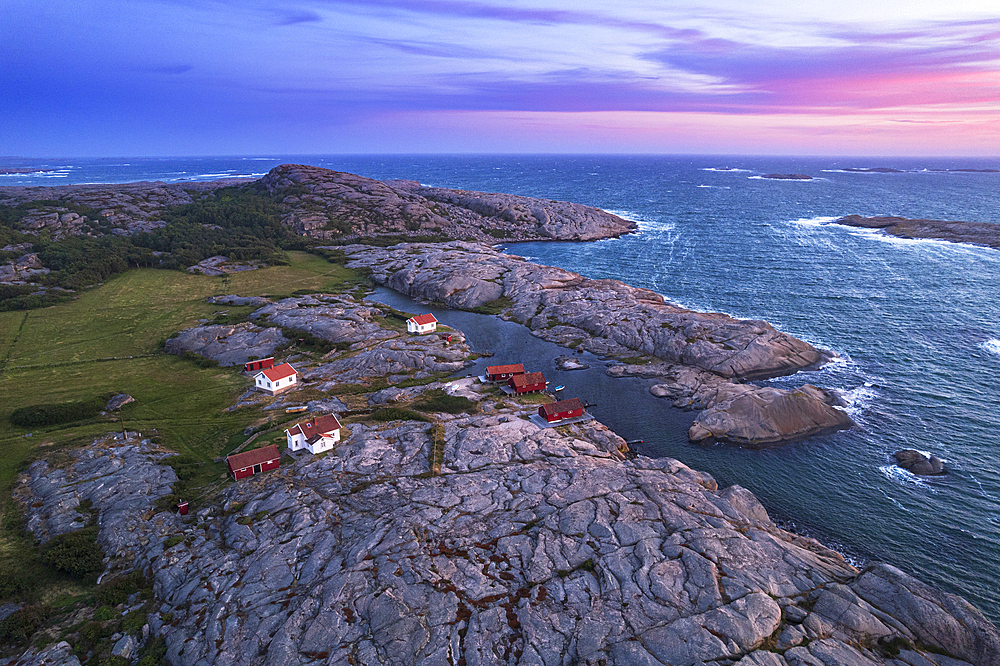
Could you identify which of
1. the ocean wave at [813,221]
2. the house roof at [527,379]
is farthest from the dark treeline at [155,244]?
the ocean wave at [813,221]

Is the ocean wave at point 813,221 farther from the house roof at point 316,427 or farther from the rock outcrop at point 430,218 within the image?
the house roof at point 316,427

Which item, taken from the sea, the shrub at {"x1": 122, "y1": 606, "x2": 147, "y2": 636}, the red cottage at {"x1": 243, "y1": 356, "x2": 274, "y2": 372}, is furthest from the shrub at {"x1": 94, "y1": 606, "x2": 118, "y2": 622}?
the sea

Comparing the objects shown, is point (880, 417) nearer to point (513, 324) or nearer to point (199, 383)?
point (513, 324)

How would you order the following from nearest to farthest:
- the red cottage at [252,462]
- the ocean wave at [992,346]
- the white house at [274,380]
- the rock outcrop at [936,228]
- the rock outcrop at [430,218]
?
the red cottage at [252,462], the white house at [274,380], the ocean wave at [992,346], the rock outcrop at [936,228], the rock outcrop at [430,218]

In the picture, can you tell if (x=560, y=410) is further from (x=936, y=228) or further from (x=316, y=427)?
(x=936, y=228)

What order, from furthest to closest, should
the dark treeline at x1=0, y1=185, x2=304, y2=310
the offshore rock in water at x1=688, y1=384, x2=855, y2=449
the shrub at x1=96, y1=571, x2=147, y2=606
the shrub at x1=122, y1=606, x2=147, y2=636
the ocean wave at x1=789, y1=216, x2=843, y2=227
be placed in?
the ocean wave at x1=789, y1=216, x2=843, y2=227, the dark treeline at x1=0, y1=185, x2=304, y2=310, the offshore rock in water at x1=688, y1=384, x2=855, y2=449, the shrub at x1=96, y1=571, x2=147, y2=606, the shrub at x1=122, y1=606, x2=147, y2=636

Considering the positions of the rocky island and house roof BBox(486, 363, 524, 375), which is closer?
the rocky island

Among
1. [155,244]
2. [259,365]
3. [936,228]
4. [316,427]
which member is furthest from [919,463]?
[155,244]

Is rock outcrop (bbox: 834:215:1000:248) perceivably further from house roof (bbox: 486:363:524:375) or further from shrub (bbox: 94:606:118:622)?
shrub (bbox: 94:606:118:622)
